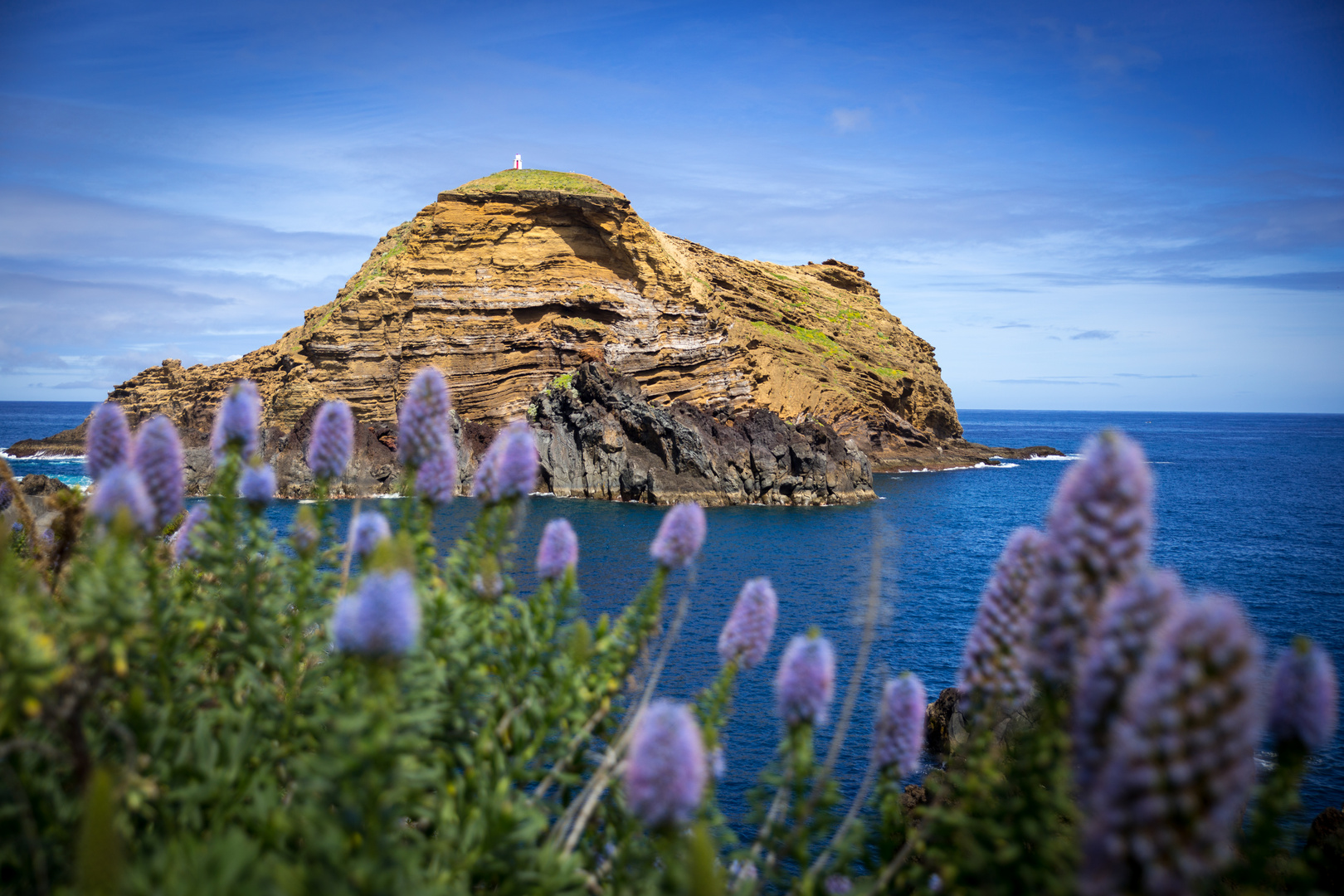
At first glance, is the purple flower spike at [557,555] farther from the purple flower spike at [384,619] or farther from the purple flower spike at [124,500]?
the purple flower spike at [124,500]

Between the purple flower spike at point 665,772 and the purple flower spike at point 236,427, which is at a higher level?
the purple flower spike at point 236,427

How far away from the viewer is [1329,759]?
74.5 feet

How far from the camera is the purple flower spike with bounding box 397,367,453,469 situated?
178 inches

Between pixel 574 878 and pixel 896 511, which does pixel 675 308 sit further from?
pixel 574 878

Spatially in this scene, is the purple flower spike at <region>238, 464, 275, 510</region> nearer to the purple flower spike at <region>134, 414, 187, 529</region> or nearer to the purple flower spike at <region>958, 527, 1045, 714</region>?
the purple flower spike at <region>134, 414, 187, 529</region>

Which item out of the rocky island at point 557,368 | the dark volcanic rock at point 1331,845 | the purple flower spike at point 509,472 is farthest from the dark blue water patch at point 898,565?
the dark volcanic rock at point 1331,845

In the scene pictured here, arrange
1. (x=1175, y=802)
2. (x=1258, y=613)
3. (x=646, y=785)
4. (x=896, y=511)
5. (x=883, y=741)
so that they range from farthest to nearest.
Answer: (x=896, y=511)
(x=1258, y=613)
(x=883, y=741)
(x=646, y=785)
(x=1175, y=802)

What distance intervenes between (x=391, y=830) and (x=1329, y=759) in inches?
1191

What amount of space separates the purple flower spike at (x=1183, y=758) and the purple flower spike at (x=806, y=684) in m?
1.57

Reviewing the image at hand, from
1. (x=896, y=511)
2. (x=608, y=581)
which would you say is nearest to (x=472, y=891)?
(x=608, y=581)

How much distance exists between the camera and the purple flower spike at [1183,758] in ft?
6.68

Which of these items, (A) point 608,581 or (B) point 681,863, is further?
(A) point 608,581

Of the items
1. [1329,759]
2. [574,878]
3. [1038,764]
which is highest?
[1038,764]

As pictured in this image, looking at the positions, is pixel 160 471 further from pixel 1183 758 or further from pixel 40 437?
pixel 40 437
